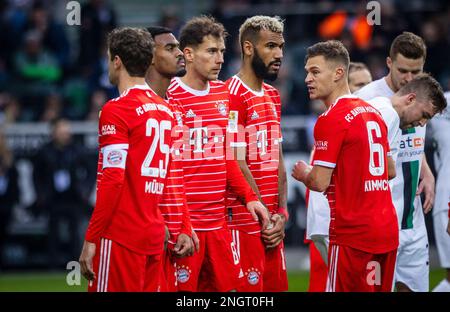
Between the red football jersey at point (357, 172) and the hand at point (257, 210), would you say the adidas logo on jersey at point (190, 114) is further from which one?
the red football jersey at point (357, 172)

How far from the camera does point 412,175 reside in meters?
8.62

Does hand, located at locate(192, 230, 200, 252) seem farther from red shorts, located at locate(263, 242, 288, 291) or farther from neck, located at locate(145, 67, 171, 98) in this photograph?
neck, located at locate(145, 67, 171, 98)

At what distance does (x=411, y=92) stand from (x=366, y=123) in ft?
2.97

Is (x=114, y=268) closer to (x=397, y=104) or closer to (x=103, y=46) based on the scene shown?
(x=397, y=104)

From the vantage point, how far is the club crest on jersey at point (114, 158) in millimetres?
6430

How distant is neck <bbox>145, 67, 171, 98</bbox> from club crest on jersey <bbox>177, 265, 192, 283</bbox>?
137 cm

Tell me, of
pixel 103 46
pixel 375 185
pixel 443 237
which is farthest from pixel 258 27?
pixel 103 46

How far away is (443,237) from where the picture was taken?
947 centimetres

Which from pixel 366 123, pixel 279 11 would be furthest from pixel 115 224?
pixel 279 11

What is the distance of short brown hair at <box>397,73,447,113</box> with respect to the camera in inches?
308

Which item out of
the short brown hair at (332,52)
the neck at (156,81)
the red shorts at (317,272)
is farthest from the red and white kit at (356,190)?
the red shorts at (317,272)

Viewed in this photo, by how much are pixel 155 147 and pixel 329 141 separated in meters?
1.31

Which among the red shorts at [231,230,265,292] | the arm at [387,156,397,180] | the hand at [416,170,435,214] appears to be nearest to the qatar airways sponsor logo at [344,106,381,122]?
the arm at [387,156,397,180]

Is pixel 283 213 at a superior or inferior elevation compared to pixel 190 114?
inferior
